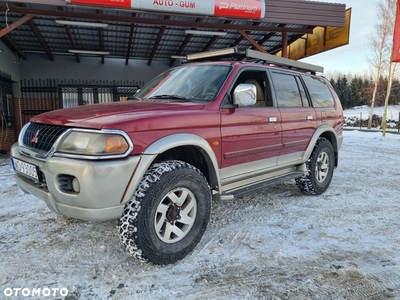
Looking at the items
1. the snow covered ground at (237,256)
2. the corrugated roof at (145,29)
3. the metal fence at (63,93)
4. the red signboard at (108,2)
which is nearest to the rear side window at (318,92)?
the snow covered ground at (237,256)

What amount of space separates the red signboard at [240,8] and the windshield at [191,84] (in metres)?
5.57

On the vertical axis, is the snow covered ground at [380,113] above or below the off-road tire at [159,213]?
above

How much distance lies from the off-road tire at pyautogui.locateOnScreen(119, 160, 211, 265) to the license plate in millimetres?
872

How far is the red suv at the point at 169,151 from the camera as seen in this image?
2.17 metres

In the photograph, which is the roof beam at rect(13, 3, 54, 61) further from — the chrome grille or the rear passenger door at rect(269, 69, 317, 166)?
the rear passenger door at rect(269, 69, 317, 166)

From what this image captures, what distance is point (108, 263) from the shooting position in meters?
2.52

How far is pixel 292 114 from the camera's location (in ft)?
12.9

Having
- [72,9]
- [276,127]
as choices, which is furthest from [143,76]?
[276,127]

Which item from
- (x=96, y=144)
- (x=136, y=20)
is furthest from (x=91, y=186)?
(x=136, y=20)

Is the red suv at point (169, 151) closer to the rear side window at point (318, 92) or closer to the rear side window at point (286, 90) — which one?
the rear side window at point (286, 90)

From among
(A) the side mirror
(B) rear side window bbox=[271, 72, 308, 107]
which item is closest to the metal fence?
(B) rear side window bbox=[271, 72, 308, 107]

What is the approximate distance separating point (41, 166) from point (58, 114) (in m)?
0.56

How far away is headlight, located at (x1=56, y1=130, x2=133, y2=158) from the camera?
7.06ft

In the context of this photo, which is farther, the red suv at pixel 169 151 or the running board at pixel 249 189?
the running board at pixel 249 189
